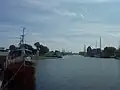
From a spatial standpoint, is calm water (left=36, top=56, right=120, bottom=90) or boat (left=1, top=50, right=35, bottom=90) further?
calm water (left=36, top=56, right=120, bottom=90)

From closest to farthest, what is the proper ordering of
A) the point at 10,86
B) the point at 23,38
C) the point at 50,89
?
the point at 10,86
the point at 50,89
the point at 23,38

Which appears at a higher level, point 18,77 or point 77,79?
point 18,77

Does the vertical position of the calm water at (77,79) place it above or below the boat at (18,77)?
below

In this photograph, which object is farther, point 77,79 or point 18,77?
point 77,79


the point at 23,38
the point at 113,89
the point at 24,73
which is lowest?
the point at 113,89

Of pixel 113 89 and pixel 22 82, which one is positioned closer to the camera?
pixel 22 82

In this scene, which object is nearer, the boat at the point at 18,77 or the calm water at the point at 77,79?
the boat at the point at 18,77

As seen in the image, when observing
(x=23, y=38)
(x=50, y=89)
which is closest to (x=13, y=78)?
(x=50, y=89)

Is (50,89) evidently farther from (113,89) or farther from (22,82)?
(113,89)

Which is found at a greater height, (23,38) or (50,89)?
(23,38)

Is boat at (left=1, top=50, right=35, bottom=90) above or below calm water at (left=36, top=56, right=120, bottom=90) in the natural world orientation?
above

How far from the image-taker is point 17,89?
3781 centimetres

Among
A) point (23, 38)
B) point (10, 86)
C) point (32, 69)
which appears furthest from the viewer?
point (23, 38)

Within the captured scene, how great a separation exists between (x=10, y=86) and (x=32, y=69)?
4.81 meters
